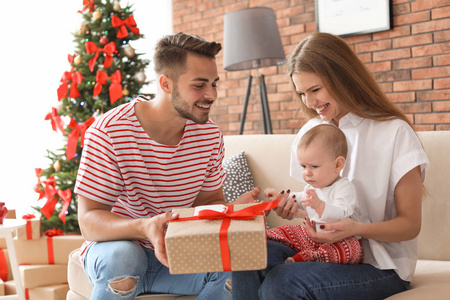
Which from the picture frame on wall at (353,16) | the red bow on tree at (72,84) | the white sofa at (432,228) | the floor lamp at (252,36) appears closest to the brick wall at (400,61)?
the picture frame on wall at (353,16)

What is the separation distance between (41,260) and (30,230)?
0.19 meters

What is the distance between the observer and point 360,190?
5.36 ft

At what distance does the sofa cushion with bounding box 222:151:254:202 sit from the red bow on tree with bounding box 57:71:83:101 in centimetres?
125

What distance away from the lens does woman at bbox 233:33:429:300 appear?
144 centimetres

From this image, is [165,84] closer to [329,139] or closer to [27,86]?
[329,139]

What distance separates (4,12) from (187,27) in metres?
1.76

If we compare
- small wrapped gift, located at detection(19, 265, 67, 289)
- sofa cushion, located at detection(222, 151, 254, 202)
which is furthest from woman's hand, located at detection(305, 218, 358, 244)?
small wrapped gift, located at detection(19, 265, 67, 289)

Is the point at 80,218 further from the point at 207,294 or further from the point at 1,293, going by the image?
the point at 1,293

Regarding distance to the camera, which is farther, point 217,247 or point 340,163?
point 340,163

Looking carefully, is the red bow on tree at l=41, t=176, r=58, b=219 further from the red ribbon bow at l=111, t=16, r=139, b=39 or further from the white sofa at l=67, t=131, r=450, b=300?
the white sofa at l=67, t=131, r=450, b=300

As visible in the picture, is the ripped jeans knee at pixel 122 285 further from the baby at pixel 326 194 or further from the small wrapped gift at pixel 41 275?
the small wrapped gift at pixel 41 275

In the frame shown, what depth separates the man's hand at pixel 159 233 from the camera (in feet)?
4.65

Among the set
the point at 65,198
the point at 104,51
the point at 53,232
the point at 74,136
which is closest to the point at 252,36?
the point at 104,51

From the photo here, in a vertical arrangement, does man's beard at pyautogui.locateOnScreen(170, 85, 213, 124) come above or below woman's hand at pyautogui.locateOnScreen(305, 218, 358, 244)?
above
